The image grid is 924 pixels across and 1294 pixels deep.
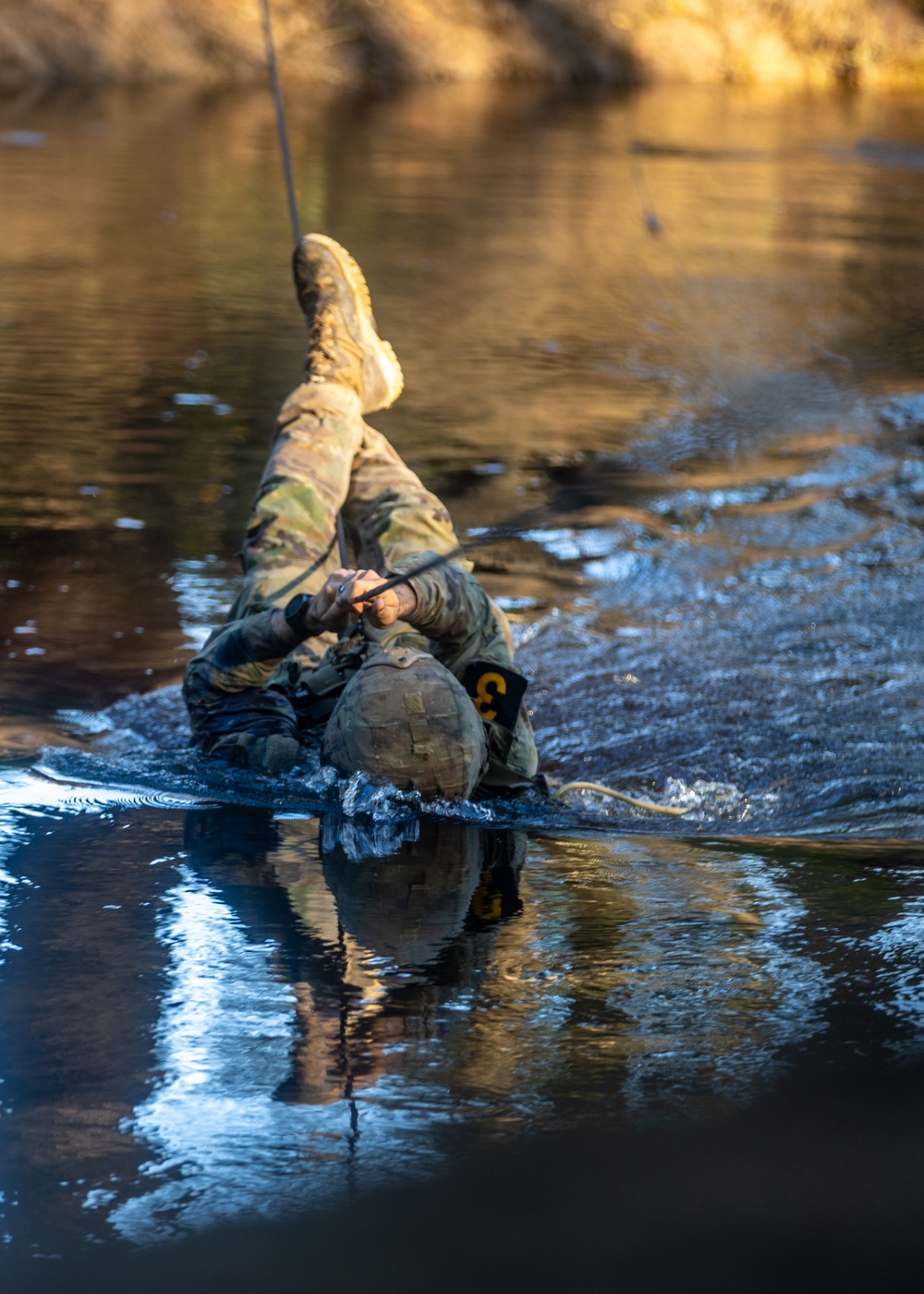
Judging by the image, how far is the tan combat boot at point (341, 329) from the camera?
4.53 m

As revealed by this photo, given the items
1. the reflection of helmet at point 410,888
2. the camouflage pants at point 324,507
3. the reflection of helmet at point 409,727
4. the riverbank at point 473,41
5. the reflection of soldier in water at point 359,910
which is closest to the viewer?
the reflection of soldier in water at point 359,910

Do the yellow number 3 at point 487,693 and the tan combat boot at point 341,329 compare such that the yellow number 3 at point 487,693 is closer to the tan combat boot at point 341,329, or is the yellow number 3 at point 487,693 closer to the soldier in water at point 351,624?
the soldier in water at point 351,624

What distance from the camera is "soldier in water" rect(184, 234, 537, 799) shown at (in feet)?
10.2

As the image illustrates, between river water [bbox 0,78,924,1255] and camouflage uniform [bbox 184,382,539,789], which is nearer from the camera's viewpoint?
river water [bbox 0,78,924,1255]

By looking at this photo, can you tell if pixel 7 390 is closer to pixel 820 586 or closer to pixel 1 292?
pixel 1 292

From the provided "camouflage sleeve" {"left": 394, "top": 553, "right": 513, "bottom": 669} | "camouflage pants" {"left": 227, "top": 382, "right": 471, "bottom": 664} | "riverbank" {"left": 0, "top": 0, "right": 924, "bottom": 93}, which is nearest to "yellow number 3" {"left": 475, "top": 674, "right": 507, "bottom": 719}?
"camouflage sleeve" {"left": 394, "top": 553, "right": 513, "bottom": 669}

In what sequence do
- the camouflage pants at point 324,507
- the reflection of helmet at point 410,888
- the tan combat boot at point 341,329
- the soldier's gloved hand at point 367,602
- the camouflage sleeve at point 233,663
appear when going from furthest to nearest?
the tan combat boot at point 341,329 → the camouflage pants at point 324,507 → the camouflage sleeve at point 233,663 → the soldier's gloved hand at point 367,602 → the reflection of helmet at point 410,888

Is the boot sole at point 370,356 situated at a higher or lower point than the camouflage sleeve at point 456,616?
higher

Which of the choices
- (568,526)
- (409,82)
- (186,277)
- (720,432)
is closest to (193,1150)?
(568,526)

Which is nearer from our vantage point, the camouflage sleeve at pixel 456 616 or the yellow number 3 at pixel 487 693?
the camouflage sleeve at pixel 456 616

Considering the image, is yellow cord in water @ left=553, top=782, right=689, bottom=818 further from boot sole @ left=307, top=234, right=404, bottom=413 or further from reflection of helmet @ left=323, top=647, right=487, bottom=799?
boot sole @ left=307, top=234, right=404, bottom=413

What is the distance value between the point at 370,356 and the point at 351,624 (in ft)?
5.17

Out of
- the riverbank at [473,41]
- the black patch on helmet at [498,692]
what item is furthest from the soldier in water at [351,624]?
the riverbank at [473,41]

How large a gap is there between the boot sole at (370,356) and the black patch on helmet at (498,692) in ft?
4.57
